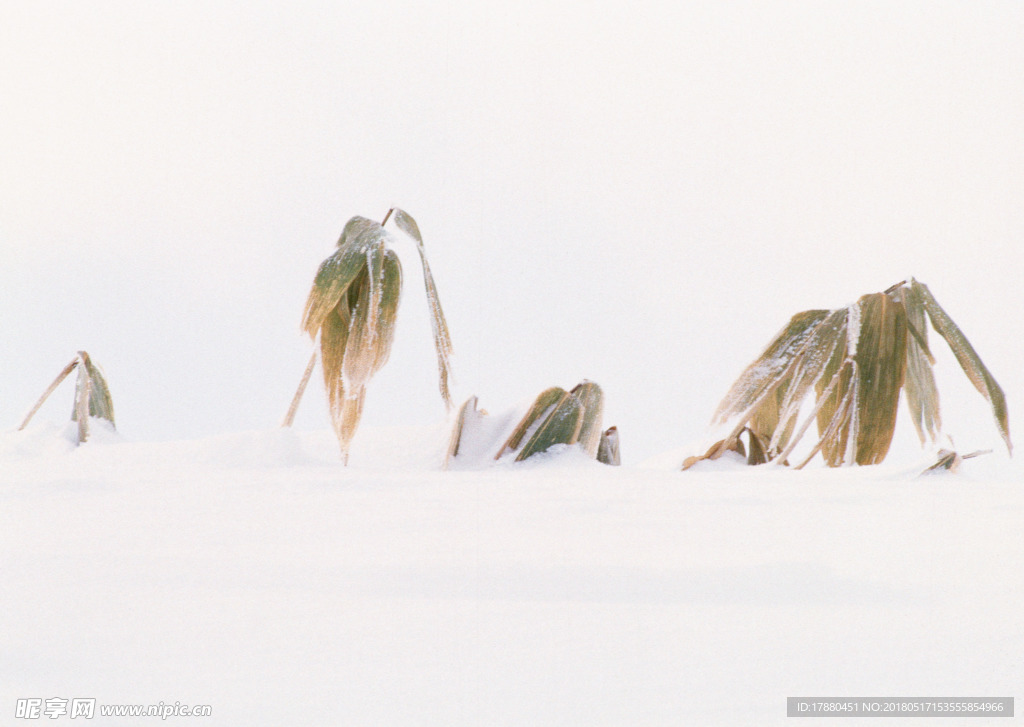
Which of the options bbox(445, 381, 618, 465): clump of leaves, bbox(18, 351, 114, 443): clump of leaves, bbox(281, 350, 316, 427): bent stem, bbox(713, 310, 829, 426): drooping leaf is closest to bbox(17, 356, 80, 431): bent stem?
bbox(18, 351, 114, 443): clump of leaves

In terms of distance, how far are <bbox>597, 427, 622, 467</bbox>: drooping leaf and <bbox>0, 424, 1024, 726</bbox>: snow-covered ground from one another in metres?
0.49

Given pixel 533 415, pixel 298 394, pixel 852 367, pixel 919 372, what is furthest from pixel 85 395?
pixel 919 372

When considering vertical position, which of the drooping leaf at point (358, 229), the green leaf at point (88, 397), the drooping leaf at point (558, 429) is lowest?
the drooping leaf at point (558, 429)

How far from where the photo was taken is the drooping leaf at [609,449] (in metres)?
1.14

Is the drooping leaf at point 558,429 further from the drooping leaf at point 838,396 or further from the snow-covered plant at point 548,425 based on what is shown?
the drooping leaf at point 838,396

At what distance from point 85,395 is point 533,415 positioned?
26.2 inches

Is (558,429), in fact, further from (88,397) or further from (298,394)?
(88,397)

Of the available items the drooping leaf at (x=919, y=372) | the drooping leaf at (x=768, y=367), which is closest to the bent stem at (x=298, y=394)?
the drooping leaf at (x=768, y=367)

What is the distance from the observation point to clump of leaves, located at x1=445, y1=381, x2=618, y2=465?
939 mm

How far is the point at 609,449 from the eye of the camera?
1146mm

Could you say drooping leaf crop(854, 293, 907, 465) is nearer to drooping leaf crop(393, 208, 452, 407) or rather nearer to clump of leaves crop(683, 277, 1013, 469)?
clump of leaves crop(683, 277, 1013, 469)

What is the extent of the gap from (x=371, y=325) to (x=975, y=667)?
2.34 ft

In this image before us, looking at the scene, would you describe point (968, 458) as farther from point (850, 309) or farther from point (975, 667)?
point (975, 667)

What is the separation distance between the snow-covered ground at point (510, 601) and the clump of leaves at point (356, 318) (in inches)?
11.1
